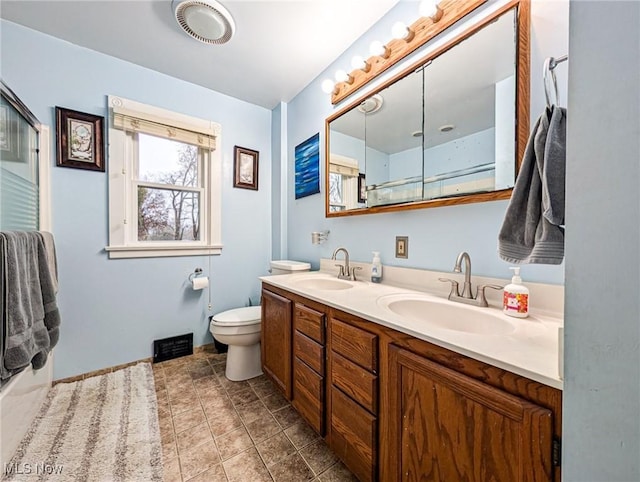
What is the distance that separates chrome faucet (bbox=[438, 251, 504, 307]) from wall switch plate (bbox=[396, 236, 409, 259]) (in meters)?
0.29

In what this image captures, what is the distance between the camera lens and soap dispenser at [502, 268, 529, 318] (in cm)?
85

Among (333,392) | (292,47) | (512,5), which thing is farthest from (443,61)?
(333,392)

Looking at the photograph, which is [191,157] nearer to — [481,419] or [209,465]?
[209,465]

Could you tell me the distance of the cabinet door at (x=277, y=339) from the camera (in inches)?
54.6

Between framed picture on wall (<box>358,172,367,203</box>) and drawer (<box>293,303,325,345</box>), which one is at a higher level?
framed picture on wall (<box>358,172,367,203</box>)

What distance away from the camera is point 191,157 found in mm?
2178

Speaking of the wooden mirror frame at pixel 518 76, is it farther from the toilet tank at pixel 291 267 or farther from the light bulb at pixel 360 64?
the toilet tank at pixel 291 267

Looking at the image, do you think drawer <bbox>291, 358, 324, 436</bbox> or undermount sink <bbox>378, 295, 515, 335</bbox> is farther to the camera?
drawer <bbox>291, 358, 324, 436</bbox>

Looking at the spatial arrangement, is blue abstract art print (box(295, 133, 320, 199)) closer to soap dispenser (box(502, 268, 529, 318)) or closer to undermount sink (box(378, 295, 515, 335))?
undermount sink (box(378, 295, 515, 335))

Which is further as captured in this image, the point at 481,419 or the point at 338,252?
the point at 338,252

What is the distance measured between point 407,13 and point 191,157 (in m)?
1.89

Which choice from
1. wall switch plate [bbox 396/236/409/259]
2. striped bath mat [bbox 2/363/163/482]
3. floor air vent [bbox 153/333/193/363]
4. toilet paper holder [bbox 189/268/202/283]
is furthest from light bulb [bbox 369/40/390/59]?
floor air vent [bbox 153/333/193/363]

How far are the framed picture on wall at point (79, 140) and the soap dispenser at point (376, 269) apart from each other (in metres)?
2.01

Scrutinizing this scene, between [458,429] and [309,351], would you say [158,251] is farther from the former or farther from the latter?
[458,429]
